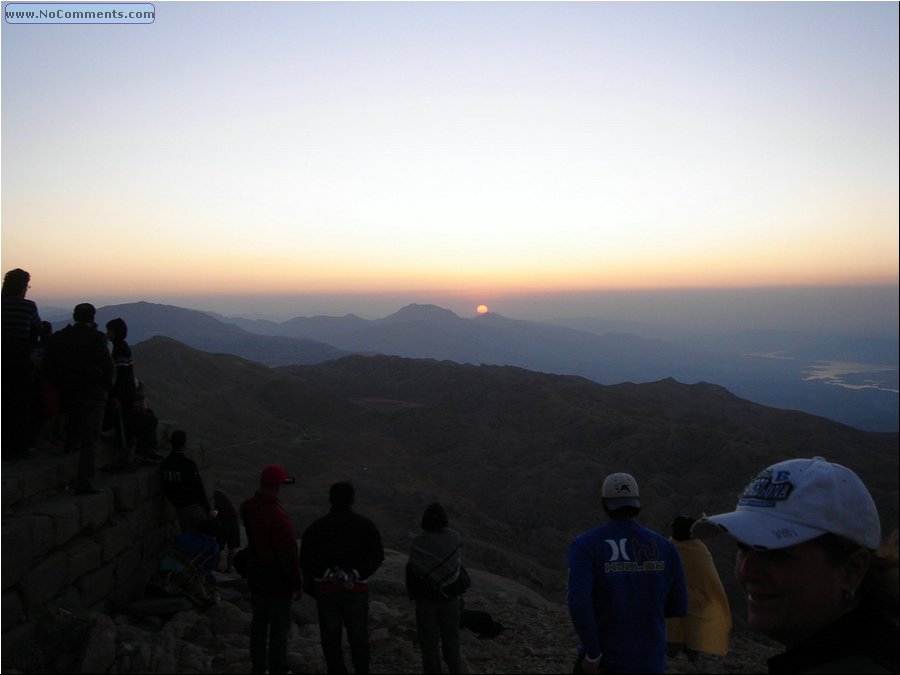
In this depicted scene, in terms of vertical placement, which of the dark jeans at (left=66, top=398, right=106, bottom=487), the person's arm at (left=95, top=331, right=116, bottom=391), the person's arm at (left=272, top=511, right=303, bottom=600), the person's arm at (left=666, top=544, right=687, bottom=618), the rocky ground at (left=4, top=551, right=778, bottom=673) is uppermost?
the person's arm at (left=95, top=331, right=116, bottom=391)

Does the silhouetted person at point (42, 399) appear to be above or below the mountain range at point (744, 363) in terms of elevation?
above

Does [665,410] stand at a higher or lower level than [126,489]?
lower

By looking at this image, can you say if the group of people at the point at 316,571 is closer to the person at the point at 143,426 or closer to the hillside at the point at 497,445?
the person at the point at 143,426

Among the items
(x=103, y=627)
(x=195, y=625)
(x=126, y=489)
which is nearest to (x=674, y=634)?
(x=195, y=625)

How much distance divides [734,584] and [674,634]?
1094cm

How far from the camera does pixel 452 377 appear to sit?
40.4 meters

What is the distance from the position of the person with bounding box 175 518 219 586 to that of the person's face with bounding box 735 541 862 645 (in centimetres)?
583

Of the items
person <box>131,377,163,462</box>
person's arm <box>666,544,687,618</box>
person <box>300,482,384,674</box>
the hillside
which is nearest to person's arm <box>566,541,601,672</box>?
person's arm <box>666,544,687,618</box>

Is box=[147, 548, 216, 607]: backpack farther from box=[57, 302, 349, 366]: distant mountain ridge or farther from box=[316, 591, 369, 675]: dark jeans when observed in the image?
box=[57, 302, 349, 366]: distant mountain ridge

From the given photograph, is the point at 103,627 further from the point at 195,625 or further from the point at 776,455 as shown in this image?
the point at 776,455

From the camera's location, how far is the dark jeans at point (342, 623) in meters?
5.05

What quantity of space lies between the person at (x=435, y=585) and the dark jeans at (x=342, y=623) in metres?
0.46

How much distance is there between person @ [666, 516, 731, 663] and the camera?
18.3ft

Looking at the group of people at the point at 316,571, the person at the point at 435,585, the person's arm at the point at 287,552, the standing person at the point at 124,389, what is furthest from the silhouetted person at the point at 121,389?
the person at the point at 435,585
